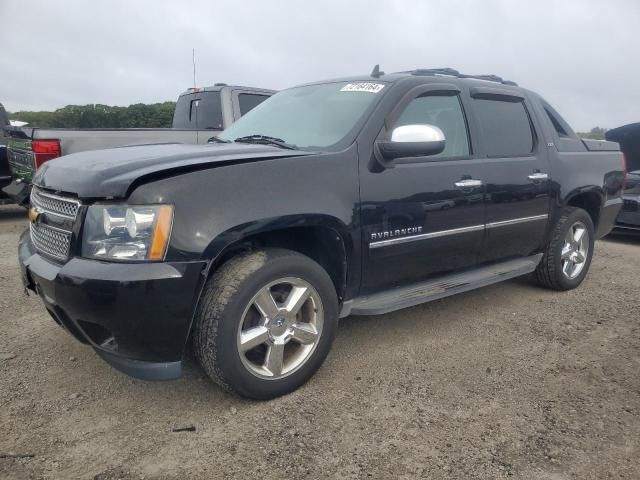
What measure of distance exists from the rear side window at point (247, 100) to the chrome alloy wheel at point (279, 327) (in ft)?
15.7

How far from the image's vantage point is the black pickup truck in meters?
2.35

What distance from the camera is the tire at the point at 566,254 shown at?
4547mm

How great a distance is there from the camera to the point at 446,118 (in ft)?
12.2

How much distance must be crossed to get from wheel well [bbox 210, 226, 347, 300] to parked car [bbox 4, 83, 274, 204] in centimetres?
332

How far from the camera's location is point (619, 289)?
4914 millimetres

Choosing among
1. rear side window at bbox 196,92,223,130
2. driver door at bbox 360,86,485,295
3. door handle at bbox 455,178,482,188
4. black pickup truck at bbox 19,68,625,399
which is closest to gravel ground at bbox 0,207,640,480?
black pickup truck at bbox 19,68,625,399

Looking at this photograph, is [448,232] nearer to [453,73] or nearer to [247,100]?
[453,73]

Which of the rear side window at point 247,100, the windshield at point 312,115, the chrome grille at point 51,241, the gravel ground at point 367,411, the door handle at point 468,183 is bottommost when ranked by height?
the gravel ground at point 367,411

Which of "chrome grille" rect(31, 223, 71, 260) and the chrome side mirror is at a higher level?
the chrome side mirror

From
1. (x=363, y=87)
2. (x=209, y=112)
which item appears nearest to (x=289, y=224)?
(x=363, y=87)

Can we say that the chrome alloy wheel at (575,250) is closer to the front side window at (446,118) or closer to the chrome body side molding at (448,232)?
the chrome body side molding at (448,232)

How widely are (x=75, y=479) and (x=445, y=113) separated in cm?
312

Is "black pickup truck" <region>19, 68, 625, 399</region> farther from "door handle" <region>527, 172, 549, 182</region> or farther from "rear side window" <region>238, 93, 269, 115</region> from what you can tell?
"rear side window" <region>238, 93, 269, 115</region>

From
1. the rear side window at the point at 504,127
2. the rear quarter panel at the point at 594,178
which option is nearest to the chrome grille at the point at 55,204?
the rear side window at the point at 504,127
